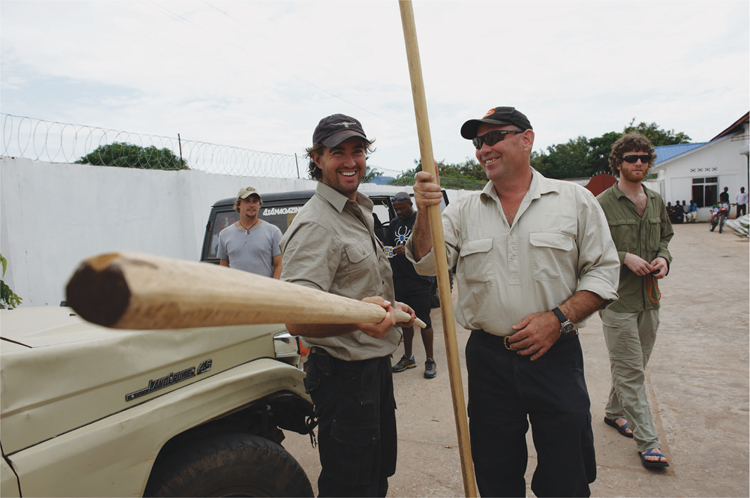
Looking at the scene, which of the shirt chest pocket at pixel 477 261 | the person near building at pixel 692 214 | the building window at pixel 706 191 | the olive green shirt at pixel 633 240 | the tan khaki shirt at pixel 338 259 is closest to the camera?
Answer: the tan khaki shirt at pixel 338 259

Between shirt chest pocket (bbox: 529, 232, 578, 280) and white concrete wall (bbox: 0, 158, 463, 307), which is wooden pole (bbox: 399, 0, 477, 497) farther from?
white concrete wall (bbox: 0, 158, 463, 307)

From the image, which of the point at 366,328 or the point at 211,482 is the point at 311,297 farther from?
the point at 211,482

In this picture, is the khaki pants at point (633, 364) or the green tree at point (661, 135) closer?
the khaki pants at point (633, 364)

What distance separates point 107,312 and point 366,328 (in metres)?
1.18

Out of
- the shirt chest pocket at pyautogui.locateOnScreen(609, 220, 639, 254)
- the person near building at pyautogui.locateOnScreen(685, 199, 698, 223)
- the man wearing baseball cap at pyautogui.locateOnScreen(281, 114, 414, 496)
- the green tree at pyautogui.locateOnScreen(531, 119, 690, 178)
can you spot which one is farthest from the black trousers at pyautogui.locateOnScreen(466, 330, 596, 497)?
the green tree at pyautogui.locateOnScreen(531, 119, 690, 178)

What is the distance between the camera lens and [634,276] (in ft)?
11.1

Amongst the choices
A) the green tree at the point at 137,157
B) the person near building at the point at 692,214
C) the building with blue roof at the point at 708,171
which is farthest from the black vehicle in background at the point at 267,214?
the building with blue roof at the point at 708,171

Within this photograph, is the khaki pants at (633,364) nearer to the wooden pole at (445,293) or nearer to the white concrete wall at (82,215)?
the wooden pole at (445,293)

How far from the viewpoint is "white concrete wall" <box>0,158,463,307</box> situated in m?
5.53

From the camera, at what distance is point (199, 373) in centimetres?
200

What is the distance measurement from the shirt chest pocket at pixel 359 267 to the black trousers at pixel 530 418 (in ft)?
2.05

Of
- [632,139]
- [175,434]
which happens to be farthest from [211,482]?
[632,139]

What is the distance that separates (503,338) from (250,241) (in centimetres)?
324

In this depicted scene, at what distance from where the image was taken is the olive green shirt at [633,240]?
3.37 meters
